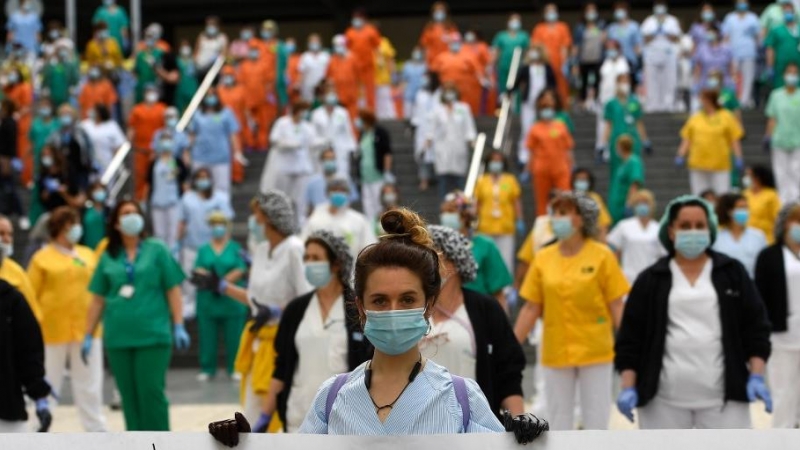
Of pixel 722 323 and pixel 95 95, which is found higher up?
pixel 95 95

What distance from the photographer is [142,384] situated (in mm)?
9547

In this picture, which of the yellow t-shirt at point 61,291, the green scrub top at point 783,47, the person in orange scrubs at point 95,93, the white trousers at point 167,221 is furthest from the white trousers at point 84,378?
the green scrub top at point 783,47

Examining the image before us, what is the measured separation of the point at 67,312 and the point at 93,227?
591cm

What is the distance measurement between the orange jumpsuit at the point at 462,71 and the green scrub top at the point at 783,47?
4.08 meters

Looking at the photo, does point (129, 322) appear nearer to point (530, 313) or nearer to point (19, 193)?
point (530, 313)

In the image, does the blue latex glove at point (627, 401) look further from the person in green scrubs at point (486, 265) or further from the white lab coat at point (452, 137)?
→ the white lab coat at point (452, 137)

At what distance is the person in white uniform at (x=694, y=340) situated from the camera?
7.15 m

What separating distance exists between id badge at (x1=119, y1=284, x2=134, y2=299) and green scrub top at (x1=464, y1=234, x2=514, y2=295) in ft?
7.61

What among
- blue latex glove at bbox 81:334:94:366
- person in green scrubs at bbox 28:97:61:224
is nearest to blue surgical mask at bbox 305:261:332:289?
blue latex glove at bbox 81:334:94:366

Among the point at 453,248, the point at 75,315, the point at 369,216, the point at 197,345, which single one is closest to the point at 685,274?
the point at 453,248

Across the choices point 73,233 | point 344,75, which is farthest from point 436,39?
point 73,233

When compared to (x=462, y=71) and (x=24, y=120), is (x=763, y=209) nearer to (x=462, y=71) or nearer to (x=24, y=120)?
(x=462, y=71)

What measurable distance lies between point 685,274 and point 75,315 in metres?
5.67

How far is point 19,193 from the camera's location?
2131cm
